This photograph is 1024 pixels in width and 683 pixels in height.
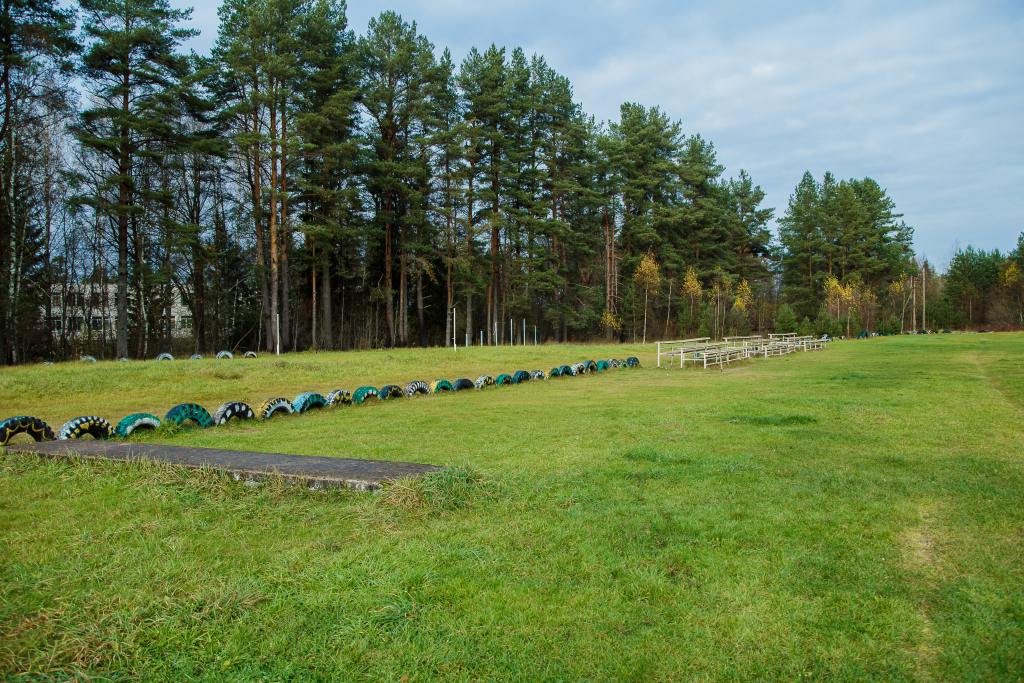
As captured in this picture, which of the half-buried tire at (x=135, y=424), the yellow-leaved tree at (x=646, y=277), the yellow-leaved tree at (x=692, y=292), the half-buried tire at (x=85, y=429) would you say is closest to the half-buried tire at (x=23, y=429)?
the half-buried tire at (x=85, y=429)

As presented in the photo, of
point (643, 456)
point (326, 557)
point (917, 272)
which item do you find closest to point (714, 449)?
point (643, 456)

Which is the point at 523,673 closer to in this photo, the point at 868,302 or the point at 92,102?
the point at 92,102

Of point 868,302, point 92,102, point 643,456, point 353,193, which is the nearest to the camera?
point 643,456

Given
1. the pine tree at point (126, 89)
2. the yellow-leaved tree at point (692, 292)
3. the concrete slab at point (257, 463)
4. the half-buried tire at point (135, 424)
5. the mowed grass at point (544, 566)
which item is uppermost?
the pine tree at point (126, 89)

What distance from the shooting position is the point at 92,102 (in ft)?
72.4

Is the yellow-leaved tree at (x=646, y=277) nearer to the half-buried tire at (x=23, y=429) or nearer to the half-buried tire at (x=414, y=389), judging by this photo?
the half-buried tire at (x=414, y=389)

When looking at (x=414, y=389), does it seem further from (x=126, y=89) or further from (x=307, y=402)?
(x=126, y=89)

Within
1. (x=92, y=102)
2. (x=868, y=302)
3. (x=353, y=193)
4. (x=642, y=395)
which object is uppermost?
(x=92, y=102)

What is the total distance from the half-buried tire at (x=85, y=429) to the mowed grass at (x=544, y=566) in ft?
4.94

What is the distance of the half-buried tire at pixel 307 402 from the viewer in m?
9.53

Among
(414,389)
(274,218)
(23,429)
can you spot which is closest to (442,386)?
(414,389)

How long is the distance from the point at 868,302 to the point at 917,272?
1179 centimetres

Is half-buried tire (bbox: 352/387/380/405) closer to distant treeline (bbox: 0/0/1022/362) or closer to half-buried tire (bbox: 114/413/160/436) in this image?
half-buried tire (bbox: 114/413/160/436)

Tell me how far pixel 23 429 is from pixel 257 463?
3.84 m
